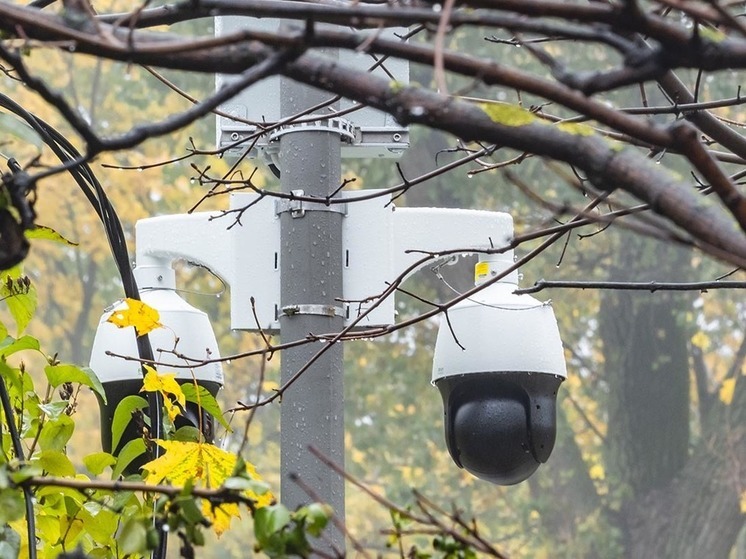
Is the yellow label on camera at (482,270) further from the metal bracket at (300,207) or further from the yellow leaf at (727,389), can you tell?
the yellow leaf at (727,389)

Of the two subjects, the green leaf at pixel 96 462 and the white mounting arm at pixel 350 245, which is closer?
the green leaf at pixel 96 462

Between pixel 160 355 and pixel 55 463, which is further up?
pixel 160 355

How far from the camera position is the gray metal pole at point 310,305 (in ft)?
7.22

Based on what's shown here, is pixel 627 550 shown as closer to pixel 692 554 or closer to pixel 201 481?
pixel 692 554

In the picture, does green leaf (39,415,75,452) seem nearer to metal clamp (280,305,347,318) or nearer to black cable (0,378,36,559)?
black cable (0,378,36,559)

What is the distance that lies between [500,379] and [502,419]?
0.32 feet

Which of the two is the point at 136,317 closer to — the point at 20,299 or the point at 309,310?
the point at 20,299

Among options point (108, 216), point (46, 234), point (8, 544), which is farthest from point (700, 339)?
point (8, 544)

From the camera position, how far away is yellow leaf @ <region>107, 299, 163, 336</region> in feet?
6.32

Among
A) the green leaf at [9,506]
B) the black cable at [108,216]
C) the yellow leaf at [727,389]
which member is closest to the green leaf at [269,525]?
the green leaf at [9,506]

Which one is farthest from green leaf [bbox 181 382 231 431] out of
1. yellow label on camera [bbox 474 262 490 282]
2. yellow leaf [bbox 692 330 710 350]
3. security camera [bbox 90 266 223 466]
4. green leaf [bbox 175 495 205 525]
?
yellow leaf [bbox 692 330 710 350]

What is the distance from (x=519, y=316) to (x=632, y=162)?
187 cm

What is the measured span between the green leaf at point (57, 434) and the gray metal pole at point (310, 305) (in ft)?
1.62

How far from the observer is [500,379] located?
2.71m
